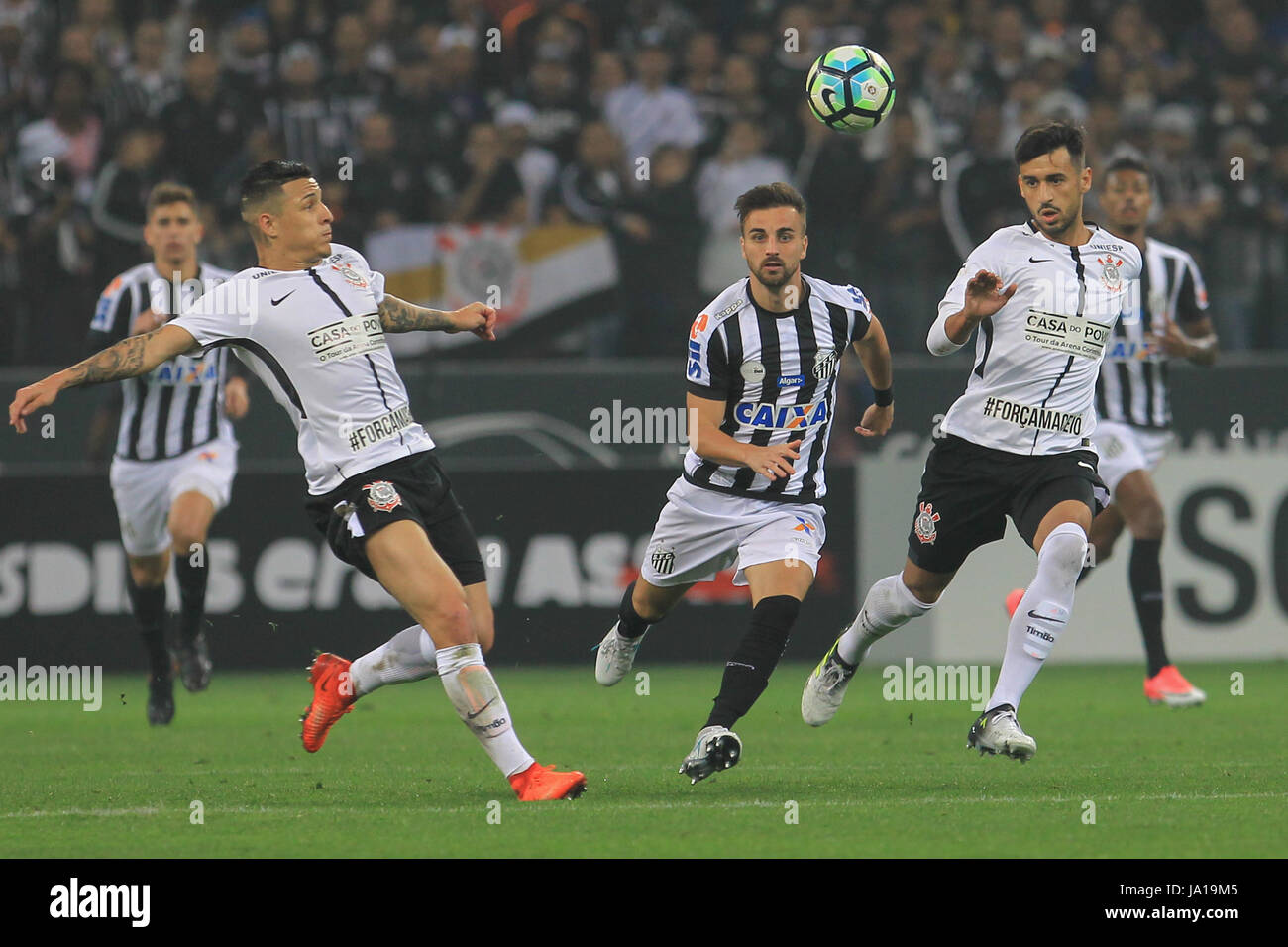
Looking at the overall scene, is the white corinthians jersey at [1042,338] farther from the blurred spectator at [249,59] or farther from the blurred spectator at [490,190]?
the blurred spectator at [249,59]

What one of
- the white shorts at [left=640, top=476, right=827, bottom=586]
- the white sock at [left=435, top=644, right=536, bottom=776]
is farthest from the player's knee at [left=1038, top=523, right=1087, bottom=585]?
the white sock at [left=435, top=644, right=536, bottom=776]

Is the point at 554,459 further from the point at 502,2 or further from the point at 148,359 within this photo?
the point at 148,359

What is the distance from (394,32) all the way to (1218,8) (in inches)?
289

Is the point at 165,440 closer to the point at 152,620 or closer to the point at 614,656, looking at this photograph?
the point at 152,620

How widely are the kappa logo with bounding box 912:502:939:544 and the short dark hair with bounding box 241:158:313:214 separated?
287 centimetres

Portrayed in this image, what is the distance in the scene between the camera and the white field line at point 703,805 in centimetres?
657

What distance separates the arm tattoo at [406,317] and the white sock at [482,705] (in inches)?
55.3

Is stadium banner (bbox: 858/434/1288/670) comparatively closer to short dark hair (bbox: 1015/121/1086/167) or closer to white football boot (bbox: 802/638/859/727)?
white football boot (bbox: 802/638/859/727)

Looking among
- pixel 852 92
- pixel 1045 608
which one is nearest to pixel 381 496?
pixel 1045 608

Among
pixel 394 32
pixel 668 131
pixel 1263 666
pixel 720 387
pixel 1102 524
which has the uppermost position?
pixel 394 32

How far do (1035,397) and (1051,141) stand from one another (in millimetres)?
1030

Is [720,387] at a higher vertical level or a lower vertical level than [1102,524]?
higher

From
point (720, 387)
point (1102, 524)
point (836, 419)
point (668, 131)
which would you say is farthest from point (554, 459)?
point (720, 387)

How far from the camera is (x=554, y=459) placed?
13.5 meters
